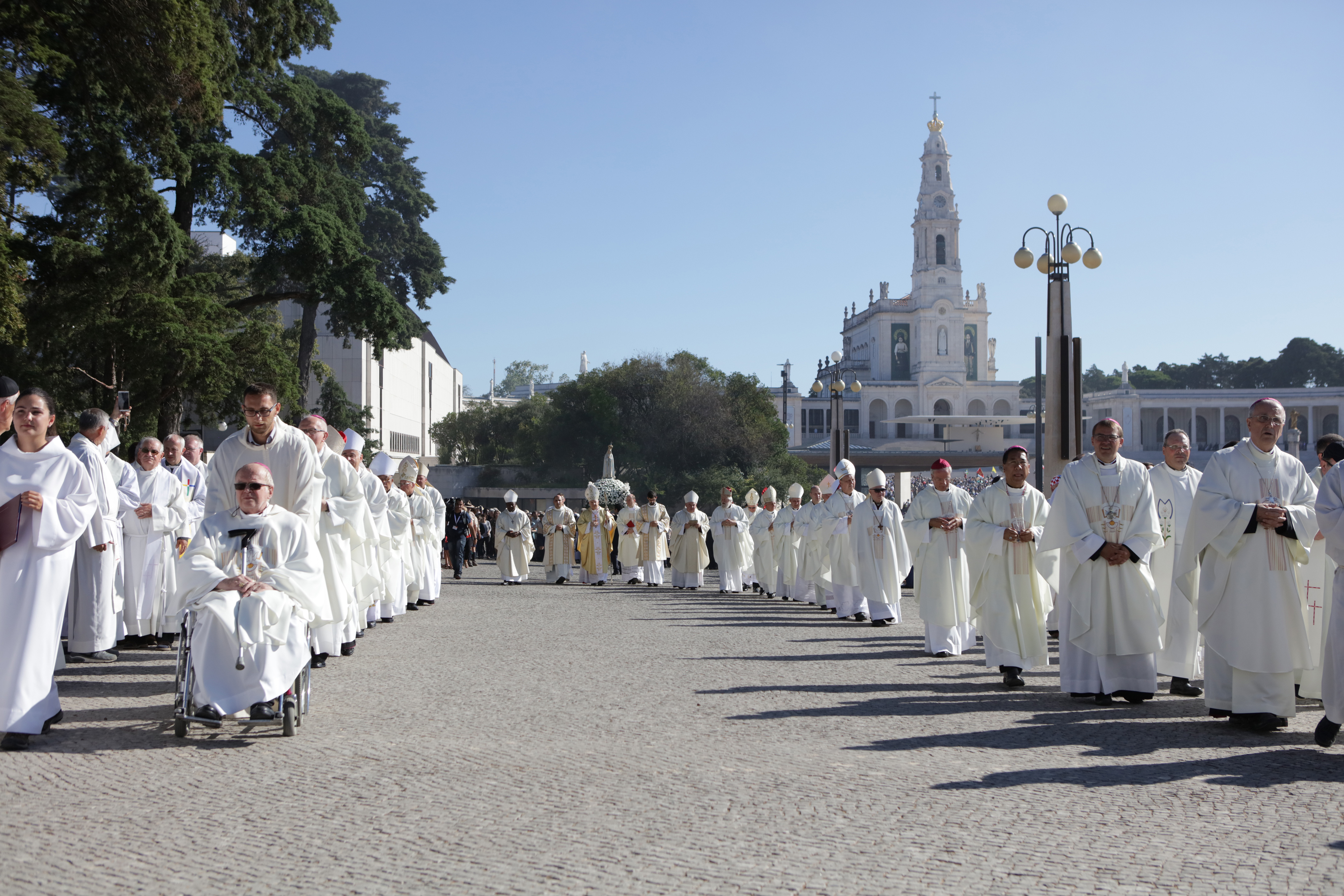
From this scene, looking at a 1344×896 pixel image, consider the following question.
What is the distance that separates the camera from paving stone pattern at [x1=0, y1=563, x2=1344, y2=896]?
440 centimetres

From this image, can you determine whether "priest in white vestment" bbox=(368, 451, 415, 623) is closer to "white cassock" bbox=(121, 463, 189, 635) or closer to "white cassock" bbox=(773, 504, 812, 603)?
"white cassock" bbox=(121, 463, 189, 635)

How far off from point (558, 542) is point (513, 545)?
51.4 inches

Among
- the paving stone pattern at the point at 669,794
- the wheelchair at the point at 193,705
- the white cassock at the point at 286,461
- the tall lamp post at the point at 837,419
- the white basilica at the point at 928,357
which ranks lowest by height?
the paving stone pattern at the point at 669,794

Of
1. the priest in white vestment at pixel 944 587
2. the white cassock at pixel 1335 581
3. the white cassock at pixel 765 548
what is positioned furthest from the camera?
the white cassock at pixel 765 548

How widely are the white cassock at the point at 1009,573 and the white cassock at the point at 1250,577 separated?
1.58 meters

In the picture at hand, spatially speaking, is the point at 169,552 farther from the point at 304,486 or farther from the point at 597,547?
the point at 597,547

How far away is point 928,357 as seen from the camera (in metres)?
121

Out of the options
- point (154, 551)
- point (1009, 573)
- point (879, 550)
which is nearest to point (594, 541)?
point (879, 550)

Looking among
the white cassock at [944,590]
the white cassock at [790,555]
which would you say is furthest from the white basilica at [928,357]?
the white cassock at [944,590]

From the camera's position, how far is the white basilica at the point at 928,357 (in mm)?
118188

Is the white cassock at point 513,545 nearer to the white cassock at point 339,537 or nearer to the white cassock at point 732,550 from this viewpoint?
the white cassock at point 732,550

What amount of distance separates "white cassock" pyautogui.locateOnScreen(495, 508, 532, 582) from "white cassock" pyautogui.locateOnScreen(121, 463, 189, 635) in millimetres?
13931

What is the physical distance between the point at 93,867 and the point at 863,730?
4517 mm

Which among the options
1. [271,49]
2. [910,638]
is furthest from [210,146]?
[910,638]
